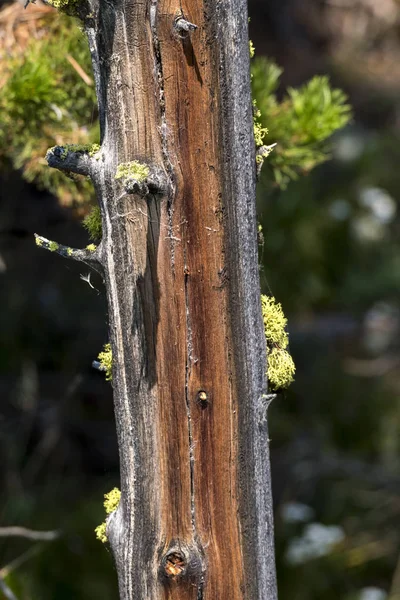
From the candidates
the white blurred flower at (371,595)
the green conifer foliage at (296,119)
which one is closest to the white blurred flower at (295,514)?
the white blurred flower at (371,595)

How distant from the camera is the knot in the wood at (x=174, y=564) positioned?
1271 mm

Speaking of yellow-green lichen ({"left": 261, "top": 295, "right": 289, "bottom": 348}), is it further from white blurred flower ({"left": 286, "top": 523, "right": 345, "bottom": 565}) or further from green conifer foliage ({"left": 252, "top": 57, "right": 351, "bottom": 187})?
white blurred flower ({"left": 286, "top": 523, "right": 345, "bottom": 565})

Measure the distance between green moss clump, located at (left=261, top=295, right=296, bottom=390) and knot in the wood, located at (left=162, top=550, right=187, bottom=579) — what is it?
0.35 metres

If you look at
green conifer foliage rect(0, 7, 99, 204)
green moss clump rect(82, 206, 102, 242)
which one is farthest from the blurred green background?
green moss clump rect(82, 206, 102, 242)

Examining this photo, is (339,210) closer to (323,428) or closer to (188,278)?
(323,428)

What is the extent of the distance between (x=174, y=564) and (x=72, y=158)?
749mm

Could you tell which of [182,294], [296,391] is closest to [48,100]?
[182,294]

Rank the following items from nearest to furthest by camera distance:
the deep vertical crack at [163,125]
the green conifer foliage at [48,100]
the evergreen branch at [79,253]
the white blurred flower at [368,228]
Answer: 1. the deep vertical crack at [163,125]
2. the evergreen branch at [79,253]
3. the green conifer foliage at [48,100]
4. the white blurred flower at [368,228]

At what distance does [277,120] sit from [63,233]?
75.5 inches

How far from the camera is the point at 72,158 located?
1.17 m

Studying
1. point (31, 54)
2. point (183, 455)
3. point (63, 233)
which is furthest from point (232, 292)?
point (63, 233)

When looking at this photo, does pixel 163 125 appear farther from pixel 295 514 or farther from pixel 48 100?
pixel 295 514

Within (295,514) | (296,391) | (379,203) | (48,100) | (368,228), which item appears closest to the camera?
(48,100)

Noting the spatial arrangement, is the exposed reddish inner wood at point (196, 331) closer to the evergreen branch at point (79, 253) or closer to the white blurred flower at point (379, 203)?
the evergreen branch at point (79, 253)
